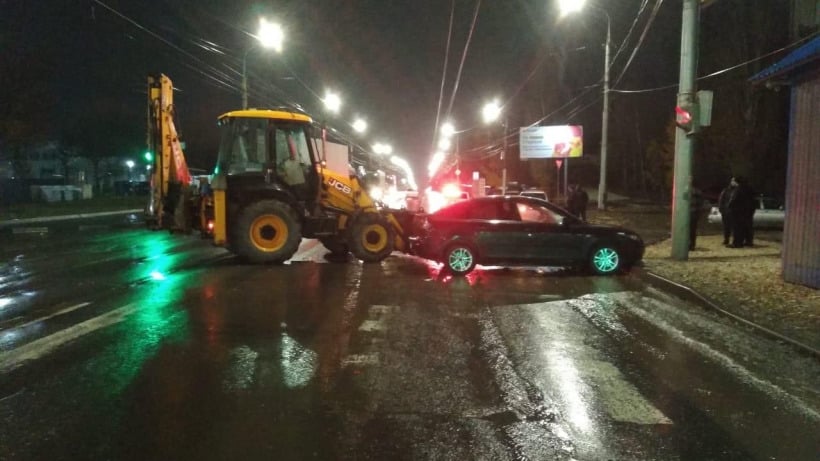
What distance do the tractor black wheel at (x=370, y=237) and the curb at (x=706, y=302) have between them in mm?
5295

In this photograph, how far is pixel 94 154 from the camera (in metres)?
72.8

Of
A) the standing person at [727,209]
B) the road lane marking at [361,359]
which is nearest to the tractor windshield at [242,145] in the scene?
the road lane marking at [361,359]

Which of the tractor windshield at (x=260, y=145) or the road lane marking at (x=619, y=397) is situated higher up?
the tractor windshield at (x=260, y=145)

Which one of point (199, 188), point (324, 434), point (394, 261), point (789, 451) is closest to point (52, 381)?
point (324, 434)

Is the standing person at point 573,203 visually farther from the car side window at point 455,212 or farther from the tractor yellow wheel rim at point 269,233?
the tractor yellow wheel rim at point 269,233

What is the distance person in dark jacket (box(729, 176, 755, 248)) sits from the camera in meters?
16.6

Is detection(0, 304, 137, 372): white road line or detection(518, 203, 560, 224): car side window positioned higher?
detection(518, 203, 560, 224): car side window

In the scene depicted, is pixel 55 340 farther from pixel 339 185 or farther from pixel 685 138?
pixel 685 138

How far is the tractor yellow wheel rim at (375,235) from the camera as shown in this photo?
14477mm

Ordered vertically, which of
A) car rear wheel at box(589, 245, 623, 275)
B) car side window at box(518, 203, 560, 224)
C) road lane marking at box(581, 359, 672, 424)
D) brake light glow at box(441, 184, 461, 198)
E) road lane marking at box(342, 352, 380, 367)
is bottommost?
road lane marking at box(581, 359, 672, 424)

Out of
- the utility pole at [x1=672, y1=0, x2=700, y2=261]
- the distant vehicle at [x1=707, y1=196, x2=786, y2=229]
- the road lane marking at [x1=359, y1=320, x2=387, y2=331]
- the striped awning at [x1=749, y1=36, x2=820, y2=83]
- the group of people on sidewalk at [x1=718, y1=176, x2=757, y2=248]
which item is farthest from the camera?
the distant vehicle at [x1=707, y1=196, x2=786, y2=229]

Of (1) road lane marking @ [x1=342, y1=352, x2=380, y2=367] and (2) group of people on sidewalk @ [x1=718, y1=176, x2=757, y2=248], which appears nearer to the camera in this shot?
(1) road lane marking @ [x1=342, y1=352, x2=380, y2=367]

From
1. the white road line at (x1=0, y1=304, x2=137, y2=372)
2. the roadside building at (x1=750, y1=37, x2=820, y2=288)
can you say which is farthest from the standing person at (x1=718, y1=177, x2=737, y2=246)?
the white road line at (x1=0, y1=304, x2=137, y2=372)

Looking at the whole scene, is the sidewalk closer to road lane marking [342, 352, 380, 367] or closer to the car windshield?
road lane marking [342, 352, 380, 367]
